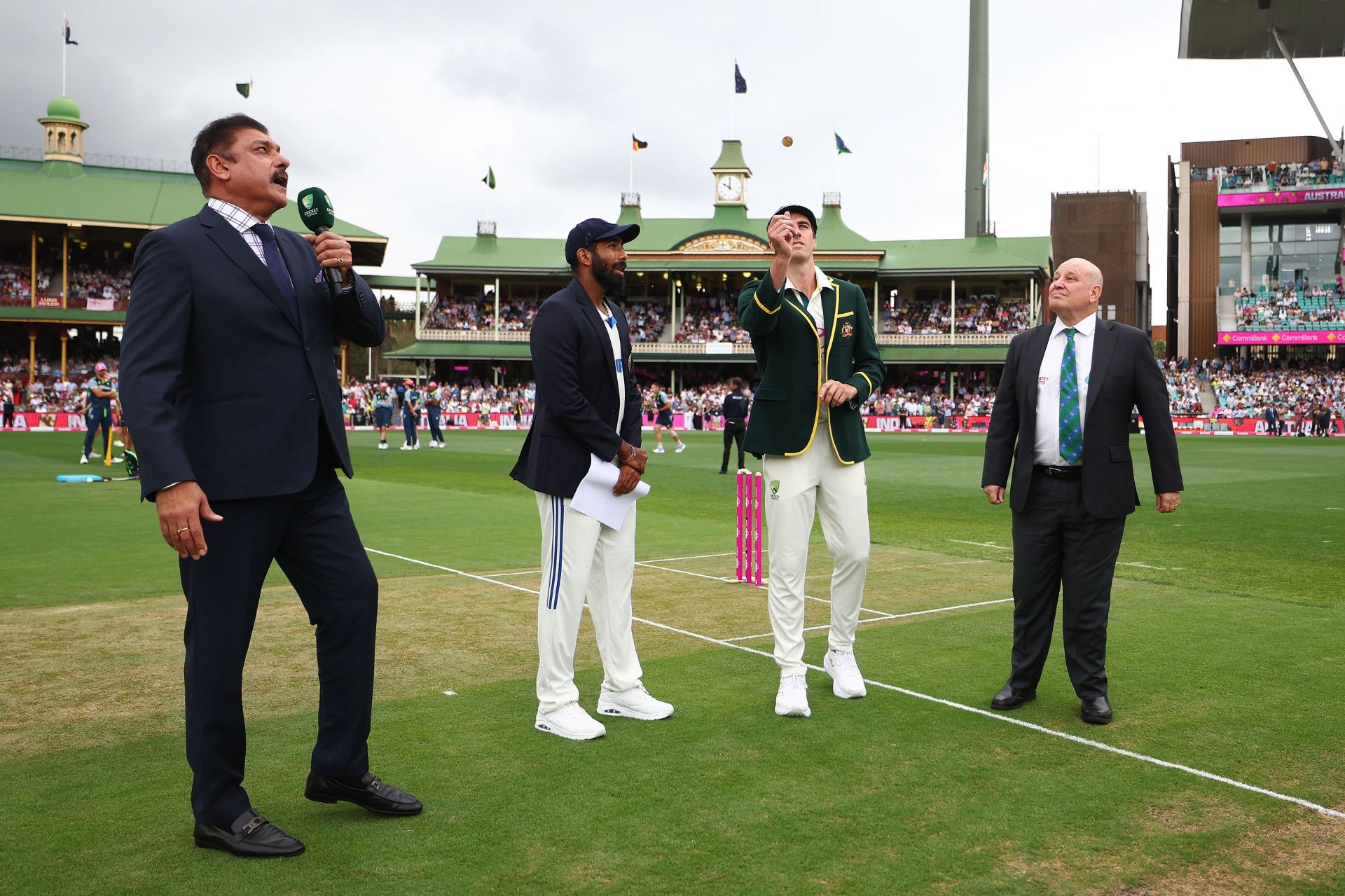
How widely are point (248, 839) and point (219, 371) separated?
153 cm

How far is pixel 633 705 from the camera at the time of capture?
498 cm

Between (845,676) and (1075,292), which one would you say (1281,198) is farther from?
(845,676)

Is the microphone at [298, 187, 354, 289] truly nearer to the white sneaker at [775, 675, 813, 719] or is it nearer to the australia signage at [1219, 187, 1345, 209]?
the white sneaker at [775, 675, 813, 719]

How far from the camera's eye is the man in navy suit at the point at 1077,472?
5.13 metres

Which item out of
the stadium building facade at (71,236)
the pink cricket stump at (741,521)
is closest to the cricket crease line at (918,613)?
the pink cricket stump at (741,521)

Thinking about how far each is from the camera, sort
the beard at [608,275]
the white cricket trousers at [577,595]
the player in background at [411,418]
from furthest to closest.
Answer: the player in background at [411,418], the beard at [608,275], the white cricket trousers at [577,595]

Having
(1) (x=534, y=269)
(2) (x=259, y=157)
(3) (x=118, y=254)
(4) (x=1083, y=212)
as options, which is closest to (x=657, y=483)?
(2) (x=259, y=157)

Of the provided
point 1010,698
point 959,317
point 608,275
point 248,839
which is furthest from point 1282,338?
point 248,839

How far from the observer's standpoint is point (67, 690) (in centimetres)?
541

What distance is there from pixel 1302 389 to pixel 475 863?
57.5 metres

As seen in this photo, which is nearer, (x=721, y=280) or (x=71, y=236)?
(x=71, y=236)

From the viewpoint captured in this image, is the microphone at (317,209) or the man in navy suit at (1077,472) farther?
the man in navy suit at (1077,472)

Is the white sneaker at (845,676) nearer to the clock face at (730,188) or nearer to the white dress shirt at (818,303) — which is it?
the white dress shirt at (818,303)

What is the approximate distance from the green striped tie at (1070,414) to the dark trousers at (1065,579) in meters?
0.15
